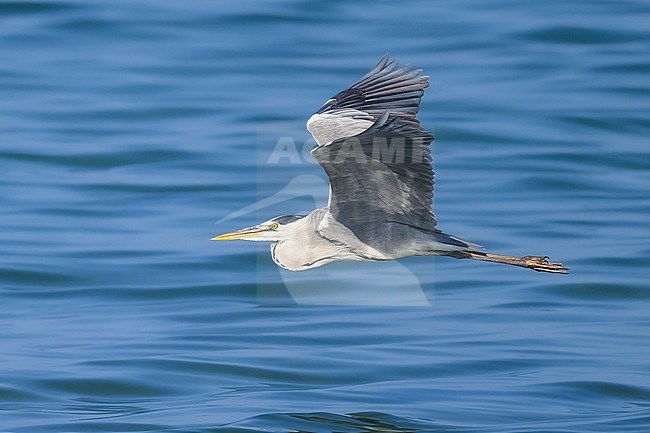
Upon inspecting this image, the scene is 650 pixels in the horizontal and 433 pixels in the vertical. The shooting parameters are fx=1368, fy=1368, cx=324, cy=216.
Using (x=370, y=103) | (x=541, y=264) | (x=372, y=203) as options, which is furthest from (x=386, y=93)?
(x=541, y=264)

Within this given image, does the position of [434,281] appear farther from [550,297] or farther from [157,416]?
[157,416]

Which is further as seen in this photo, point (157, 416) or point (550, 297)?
point (550, 297)

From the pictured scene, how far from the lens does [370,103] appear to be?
28.2 ft

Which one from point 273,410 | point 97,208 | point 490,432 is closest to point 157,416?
point 273,410

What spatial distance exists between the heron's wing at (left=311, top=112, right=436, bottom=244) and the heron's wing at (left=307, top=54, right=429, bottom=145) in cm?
37

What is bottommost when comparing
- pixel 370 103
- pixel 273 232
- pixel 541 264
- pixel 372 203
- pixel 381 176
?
pixel 541 264

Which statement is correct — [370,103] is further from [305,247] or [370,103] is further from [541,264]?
[541,264]

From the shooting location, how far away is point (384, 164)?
25.5 feet

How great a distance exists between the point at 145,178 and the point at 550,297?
16.8 feet

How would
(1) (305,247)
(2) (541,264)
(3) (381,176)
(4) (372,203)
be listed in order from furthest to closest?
(2) (541,264), (1) (305,247), (4) (372,203), (3) (381,176)

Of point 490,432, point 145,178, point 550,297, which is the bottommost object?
point 490,432

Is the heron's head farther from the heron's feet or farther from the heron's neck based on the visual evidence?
the heron's feet

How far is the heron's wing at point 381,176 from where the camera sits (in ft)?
24.1

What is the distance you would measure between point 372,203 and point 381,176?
39cm
